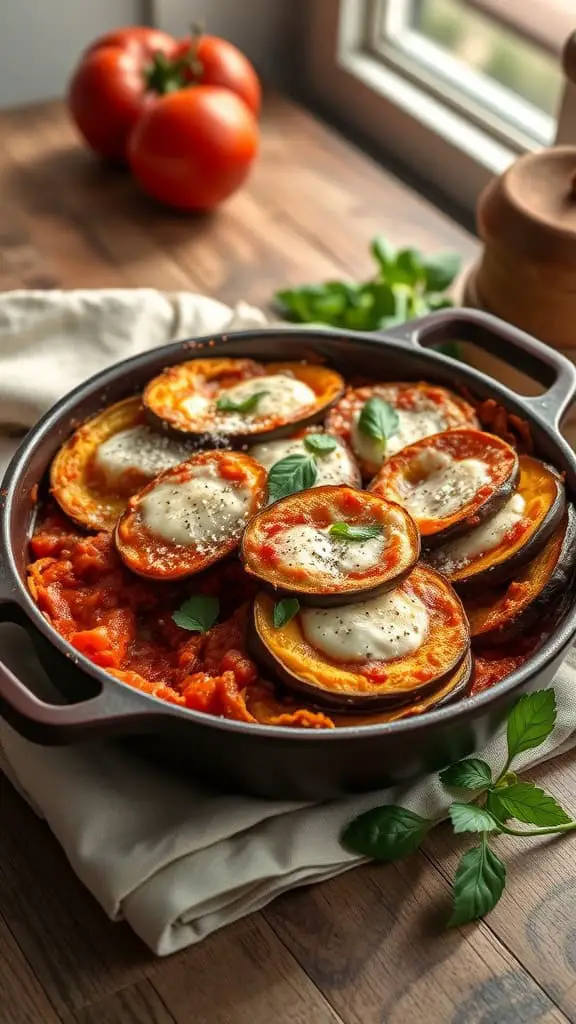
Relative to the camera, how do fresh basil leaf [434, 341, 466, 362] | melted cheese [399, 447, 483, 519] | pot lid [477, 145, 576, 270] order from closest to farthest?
melted cheese [399, 447, 483, 519] < pot lid [477, 145, 576, 270] < fresh basil leaf [434, 341, 466, 362]

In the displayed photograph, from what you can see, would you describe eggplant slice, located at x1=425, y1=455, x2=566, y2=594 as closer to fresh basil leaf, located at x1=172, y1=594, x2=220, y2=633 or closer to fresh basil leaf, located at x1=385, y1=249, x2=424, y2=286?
fresh basil leaf, located at x1=172, y1=594, x2=220, y2=633

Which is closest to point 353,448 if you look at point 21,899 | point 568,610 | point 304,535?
point 304,535

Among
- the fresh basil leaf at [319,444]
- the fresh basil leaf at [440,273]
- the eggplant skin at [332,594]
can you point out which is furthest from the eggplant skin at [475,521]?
the fresh basil leaf at [440,273]

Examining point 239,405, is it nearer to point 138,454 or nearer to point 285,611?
point 138,454

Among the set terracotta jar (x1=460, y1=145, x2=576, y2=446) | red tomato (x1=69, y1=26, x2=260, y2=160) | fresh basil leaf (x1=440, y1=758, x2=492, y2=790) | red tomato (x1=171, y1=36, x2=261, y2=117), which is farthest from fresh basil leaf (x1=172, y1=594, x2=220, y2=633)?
red tomato (x1=171, y1=36, x2=261, y2=117)

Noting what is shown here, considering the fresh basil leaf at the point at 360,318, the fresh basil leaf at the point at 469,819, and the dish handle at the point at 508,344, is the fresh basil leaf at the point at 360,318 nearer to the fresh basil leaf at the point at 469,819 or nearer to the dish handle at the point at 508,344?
the dish handle at the point at 508,344

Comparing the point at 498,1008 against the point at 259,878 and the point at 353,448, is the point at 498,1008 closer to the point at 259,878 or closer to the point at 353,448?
the point at 259,878

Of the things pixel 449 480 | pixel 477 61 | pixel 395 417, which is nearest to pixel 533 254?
pixel 395 417
